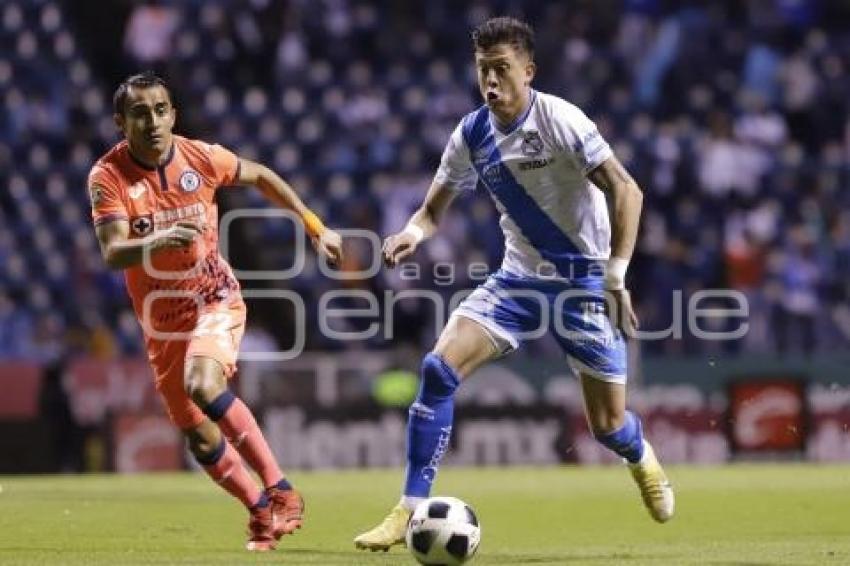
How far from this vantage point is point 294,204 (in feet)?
33.9

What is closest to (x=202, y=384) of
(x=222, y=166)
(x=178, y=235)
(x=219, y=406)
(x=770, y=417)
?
(x=219, y=406)

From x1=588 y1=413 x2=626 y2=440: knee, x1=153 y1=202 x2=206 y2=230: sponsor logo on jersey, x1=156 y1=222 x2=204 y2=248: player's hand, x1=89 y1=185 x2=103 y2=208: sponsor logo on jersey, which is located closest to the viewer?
x1=156 y1=222 x2=204 y2=248: player's hand

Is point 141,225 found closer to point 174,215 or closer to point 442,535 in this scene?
point 174,215

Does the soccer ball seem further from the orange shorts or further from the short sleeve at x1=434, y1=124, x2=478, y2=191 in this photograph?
the short sleeve at x1=434, y1=124, x2=478, y2=191

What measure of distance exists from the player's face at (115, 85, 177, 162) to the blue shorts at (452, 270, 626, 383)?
5.83ft

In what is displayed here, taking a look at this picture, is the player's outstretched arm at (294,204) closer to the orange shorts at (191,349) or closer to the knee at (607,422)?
the orange shorts at (191,349)

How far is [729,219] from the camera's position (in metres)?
21.5

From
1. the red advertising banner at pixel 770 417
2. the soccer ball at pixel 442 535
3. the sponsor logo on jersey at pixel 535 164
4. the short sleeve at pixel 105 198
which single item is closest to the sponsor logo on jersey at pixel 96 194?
the short sleeve at pixel 105 198

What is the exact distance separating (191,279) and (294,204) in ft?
2.21

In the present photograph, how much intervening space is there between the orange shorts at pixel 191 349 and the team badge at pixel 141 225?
508mm

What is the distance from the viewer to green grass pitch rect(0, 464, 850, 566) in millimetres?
9602

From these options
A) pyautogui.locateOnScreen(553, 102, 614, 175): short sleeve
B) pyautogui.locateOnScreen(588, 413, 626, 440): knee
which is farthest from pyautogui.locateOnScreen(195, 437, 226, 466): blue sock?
pyautogui.locateOnScreen(553, 102, 614, 175): short sleeve

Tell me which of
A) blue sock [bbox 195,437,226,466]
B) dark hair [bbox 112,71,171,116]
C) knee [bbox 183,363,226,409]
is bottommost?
blue sock [bbox 195,437,226,466]

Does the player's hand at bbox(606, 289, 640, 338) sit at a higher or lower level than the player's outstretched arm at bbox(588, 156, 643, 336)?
lower
